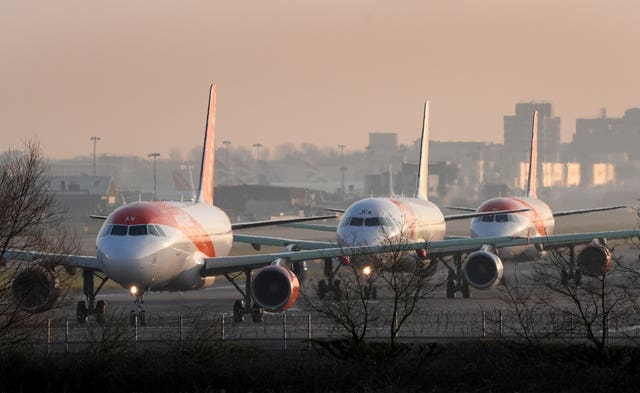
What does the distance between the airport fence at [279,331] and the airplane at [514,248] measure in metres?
7.05

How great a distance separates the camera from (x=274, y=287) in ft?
160

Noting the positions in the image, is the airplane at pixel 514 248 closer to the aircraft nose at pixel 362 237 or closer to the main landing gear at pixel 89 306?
the aircraft nose at pixel 362 237

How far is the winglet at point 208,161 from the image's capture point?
191 feet

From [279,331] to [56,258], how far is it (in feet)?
29.0

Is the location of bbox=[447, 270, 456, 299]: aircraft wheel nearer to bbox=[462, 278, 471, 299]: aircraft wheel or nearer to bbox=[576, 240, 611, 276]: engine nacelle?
bbox=[462, 278, 471, 299]: aircraft wheel

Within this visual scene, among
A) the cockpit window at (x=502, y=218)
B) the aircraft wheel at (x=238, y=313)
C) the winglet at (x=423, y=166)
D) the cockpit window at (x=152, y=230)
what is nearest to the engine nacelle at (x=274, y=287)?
the aircraft wheel at (x=238, y=313)

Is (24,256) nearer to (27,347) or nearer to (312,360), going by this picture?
(27,347)

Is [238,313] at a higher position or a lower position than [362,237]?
lower

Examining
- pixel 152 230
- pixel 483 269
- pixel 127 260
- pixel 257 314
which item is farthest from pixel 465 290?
pixel 127 260

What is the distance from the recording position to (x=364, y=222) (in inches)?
2363

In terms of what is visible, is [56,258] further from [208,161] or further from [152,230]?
[208,161]

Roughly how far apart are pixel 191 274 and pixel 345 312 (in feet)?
47.0

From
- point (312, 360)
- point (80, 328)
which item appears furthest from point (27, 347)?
point (80, 328)

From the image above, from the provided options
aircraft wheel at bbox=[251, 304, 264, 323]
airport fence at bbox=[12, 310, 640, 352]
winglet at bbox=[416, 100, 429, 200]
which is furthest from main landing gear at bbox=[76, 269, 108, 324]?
winglet at bbox=[416, 100, 429, 200]
